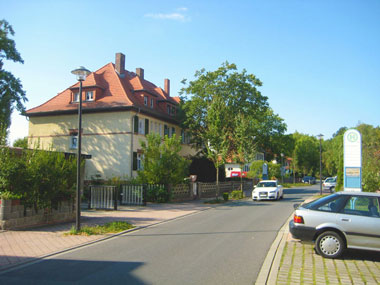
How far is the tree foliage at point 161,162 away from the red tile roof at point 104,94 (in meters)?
8.34

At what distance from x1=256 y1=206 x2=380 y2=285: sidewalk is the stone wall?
26.9ft

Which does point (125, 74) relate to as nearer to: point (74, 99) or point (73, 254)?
point (74, 99)

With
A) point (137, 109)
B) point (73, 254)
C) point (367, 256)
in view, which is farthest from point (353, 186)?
point (137, 109)

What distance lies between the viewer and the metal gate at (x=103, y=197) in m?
19.3

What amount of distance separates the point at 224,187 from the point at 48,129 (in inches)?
720

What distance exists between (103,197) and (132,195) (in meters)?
3.40

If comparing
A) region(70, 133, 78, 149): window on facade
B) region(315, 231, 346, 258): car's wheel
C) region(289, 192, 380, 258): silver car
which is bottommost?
region(315, 231, 346, 258): car's wheel

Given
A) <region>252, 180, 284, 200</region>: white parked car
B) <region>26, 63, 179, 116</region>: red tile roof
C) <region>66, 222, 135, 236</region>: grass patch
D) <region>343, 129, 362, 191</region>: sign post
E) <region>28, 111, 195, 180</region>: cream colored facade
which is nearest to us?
<region>66, 222, 135, 236</region>: grass patch

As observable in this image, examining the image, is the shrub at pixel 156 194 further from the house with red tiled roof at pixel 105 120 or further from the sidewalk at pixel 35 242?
the sidewalk at pixel 35 242

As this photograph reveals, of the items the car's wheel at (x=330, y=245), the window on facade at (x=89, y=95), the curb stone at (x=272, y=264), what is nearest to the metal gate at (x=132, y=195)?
the curb stone at (x=272, y=264)

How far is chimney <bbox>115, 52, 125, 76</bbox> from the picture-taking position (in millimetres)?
37938

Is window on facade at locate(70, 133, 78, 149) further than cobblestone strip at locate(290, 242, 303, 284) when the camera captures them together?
Yes

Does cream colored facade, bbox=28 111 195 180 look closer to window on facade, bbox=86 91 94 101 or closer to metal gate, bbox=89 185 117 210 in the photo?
window on facade, bbox=86 91 94 101

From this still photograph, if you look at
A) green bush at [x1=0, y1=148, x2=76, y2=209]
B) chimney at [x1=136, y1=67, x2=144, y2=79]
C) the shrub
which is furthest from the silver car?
chimney at [x1=136, y1=67, x2=144, y2=79]
